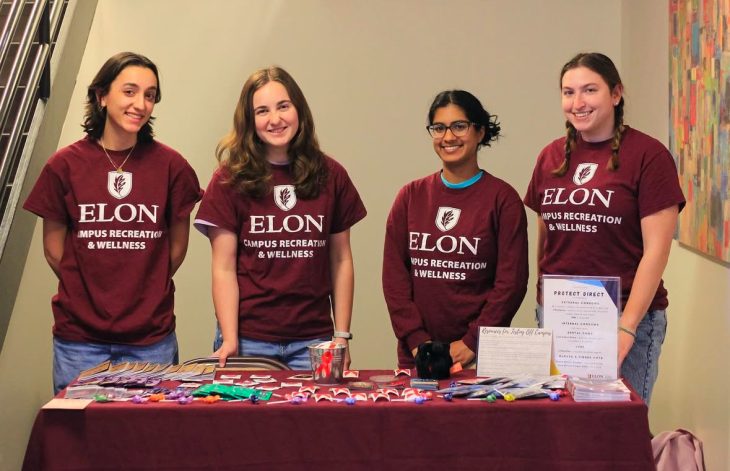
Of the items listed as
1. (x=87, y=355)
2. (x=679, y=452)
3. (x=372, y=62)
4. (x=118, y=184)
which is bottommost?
(x=679, y=452)

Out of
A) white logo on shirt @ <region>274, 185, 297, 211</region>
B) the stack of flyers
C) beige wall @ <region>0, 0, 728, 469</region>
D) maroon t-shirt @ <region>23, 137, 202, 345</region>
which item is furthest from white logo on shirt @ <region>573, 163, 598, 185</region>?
beige wall @ <region>0, 0, 728, 469</region>

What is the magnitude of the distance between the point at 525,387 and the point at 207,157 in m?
2.97

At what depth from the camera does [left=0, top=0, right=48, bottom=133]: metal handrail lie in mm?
2873

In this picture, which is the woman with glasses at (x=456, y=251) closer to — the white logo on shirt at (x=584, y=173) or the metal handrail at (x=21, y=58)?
the white logo on shirt at (x=584, y=173)

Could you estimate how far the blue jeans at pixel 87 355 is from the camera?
2.78m

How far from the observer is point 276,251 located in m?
2.78

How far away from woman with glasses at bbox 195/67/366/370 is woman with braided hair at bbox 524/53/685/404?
2.26 ft

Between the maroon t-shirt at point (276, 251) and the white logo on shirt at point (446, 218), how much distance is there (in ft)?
1.12

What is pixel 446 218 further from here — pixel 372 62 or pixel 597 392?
pixel 372 62

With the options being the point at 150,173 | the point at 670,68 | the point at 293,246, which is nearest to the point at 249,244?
the point at 293,246

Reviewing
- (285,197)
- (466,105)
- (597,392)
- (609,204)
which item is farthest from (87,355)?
(609,204)

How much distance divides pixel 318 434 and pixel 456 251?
839mm

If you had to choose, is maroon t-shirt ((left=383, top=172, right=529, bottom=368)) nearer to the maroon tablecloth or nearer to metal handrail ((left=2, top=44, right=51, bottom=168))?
the maroon tablecloth

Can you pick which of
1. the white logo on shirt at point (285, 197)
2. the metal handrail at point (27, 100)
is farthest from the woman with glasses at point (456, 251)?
the metal handrail at point (27, 100)
